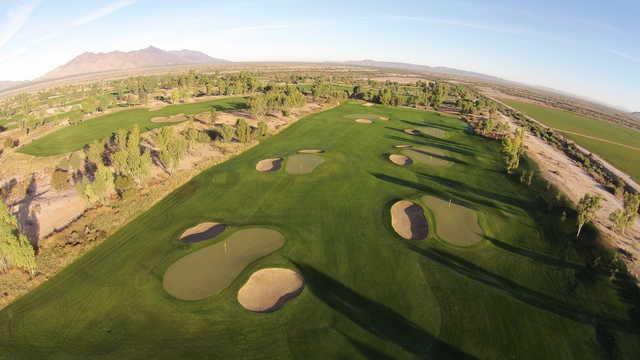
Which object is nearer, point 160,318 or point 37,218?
point 160,318

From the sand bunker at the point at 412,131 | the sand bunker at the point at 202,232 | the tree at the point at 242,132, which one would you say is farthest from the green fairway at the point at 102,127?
the sand bunker at the point at 412,131

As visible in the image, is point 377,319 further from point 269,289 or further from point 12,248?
point 12,248

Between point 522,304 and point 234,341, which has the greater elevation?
point 522,304

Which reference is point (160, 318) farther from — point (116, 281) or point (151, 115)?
point (151, 115)

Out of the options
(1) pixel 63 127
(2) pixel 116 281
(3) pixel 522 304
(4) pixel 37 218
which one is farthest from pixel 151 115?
(3) pixel 522 304

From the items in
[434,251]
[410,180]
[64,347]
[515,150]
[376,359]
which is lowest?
[64,347]

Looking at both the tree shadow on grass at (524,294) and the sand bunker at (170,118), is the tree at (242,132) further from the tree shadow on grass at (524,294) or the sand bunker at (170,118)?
the tree shadow on grass at (524,294)

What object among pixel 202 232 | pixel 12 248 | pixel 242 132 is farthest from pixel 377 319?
pixel 242 132
